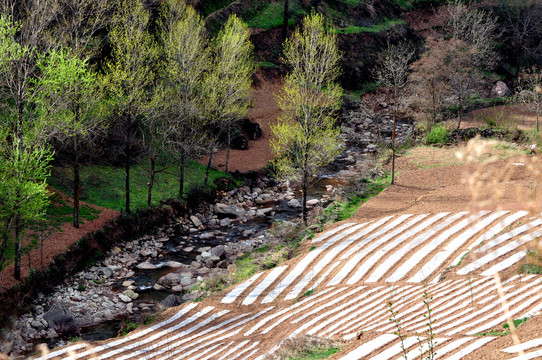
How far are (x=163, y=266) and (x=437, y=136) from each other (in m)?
27.1

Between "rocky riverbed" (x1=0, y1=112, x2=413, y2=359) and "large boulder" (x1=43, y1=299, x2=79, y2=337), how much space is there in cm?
4

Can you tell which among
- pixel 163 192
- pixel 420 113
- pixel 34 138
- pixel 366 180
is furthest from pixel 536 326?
pixel 420 113

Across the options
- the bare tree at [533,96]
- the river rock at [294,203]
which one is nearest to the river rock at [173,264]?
the river rock at [294,203]

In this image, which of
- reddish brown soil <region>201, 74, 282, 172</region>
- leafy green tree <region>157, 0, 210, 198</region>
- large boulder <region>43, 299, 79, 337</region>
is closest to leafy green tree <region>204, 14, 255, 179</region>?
leafy green tree <region>157, 0, 210, 198</region>

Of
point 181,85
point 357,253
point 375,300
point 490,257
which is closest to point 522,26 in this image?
point 181,85

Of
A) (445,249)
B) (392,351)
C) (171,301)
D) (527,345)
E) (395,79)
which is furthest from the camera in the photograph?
(395,79)

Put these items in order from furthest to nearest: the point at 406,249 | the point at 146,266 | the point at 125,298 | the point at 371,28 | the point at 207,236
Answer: the point at 371,28 < the point at 207,236 < the point at 146,266 < the point at 125,298 < the point at 406,249

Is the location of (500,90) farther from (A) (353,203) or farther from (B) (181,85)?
(B) (181,85)

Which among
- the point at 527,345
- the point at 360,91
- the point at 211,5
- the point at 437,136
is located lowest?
the point at 527,345

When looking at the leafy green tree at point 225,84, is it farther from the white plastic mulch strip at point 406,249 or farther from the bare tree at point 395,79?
the white plastic mulch strip at point 406,249

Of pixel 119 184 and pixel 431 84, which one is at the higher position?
pixel 431 84

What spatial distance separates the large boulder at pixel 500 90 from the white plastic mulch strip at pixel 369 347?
171 ft

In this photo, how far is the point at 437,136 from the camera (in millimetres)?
40188

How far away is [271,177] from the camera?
129 ft
